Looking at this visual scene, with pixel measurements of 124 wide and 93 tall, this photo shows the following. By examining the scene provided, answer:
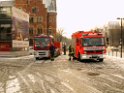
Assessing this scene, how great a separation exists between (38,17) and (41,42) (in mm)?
64057

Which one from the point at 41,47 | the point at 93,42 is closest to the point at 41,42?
the point at 41,47

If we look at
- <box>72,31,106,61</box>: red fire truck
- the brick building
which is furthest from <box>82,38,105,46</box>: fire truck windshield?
the brick building

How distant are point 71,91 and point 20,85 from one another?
10.5 ft

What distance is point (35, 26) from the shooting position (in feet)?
343

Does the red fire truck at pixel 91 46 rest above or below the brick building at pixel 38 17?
below

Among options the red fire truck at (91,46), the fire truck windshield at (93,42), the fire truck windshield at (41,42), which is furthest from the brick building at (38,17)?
the fire truck windshield at (93,42)

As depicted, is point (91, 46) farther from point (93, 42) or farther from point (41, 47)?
→ point (41, 47)

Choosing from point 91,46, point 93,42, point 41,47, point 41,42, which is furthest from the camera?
point 41,42

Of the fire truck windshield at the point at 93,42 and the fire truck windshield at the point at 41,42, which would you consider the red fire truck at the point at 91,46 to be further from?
the fire truck windshield at the point at 41,42

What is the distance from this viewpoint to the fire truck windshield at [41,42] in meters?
41.4

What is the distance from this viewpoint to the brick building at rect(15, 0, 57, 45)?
102375 millimetres

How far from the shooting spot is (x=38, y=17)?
10506cm

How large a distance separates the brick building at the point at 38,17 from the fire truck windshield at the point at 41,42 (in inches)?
2329

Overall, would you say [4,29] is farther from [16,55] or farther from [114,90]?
[114,90]
